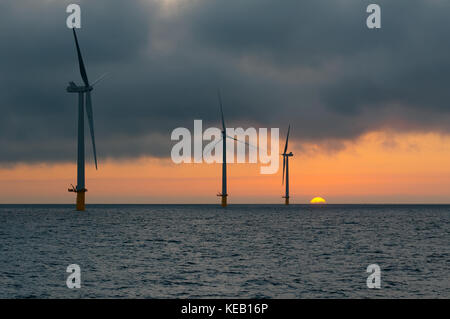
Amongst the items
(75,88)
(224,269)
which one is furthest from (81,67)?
(224,269)

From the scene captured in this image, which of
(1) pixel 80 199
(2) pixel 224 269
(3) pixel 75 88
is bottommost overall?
(2) pixel 224 269

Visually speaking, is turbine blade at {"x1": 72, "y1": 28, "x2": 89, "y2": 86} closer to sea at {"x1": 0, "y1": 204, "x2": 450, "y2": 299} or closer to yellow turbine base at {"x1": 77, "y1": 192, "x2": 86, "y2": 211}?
yellow turbine base at {"x1": 77, "y1": 192, "x2": 86, "y2": 211}

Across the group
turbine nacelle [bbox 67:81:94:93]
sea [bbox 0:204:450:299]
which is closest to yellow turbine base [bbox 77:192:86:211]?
turbine nacelle [bbox 67:81:94:93]

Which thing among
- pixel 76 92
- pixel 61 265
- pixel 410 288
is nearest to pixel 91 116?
pixel 76 92

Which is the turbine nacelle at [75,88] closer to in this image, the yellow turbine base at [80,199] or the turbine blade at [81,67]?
the turbine blade at [81,67]

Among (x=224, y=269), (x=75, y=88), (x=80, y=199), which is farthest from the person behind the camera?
(x=80, y=199)

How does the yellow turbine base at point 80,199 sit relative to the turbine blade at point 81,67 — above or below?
below

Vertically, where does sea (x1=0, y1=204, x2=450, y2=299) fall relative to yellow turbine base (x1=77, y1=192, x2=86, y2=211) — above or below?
below

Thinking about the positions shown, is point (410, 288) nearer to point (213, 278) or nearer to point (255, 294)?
point (255, 294)

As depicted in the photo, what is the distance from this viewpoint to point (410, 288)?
38.8 metres

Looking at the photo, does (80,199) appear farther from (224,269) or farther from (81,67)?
(224,269)

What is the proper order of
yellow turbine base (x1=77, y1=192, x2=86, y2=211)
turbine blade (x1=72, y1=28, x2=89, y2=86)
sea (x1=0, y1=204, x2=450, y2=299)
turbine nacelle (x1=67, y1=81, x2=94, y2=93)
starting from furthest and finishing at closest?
yellow turbine base (x1=77, y1=192, x2=86, y2=211) → turbine nacelle (x1=67, y1=81, x2=94, y2=93) → turbine blade (x1=72, y1=28, x2=89, y2=86) → sea (x1=0, y1=204, x2=450, y2=299)

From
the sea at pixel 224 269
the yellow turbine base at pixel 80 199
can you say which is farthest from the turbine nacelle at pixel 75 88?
the sea at pixel 224 269
